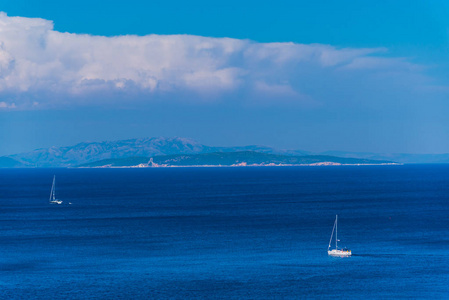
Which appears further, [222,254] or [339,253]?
[222,254]

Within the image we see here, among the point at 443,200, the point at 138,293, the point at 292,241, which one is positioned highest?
the point at 443,200

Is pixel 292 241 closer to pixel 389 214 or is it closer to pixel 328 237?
pixel 328 237

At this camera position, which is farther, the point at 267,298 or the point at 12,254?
the point at 12,254

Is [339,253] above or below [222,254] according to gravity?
above

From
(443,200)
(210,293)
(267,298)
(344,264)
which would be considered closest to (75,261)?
(210,293)

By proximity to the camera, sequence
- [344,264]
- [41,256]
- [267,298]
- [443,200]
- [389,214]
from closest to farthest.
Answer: [267,298], [344,264], [41,256], [389,214], [443,200]

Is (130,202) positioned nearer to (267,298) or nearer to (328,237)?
(328,237)

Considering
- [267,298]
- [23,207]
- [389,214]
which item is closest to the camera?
[267,298]

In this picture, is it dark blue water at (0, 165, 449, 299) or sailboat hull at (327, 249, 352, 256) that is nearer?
dark blue water at (0, 165, 449, 299)

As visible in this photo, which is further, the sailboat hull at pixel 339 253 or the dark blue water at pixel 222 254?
the sailboat hull at pixel 339 253

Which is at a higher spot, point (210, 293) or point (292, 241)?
point (292, 241)
